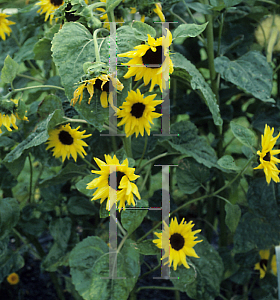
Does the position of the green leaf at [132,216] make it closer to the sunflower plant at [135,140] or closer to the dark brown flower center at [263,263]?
the sunflower plant at [135,140]

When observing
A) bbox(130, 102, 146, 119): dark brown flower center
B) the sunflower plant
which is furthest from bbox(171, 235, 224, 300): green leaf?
bbox(130, 102, 146, 119): dark brown flower center

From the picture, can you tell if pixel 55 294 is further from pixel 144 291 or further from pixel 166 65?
pixel 166 65

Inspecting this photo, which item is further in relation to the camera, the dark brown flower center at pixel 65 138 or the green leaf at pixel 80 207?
the green leaf at pixel 80 207

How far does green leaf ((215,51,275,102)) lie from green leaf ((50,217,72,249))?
0.47 m

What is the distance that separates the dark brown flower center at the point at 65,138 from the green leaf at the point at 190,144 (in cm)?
17

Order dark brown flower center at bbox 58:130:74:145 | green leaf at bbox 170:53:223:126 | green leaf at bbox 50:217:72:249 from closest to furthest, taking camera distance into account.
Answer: green leaf at bbox 170:53:223:126 → dark brown flower center at bbox 58:130:74:145 → green leaf at bbox 50:217:72:249

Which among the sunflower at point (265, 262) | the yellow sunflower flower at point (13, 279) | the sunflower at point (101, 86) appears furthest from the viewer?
the yellow sunflower flower at point (13, 279)

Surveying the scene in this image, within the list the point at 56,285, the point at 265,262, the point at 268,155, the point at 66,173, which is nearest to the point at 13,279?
the point at 56,285

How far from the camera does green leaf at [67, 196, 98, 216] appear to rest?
0.78 m

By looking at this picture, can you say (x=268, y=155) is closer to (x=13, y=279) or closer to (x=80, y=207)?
(x=80, y=207)

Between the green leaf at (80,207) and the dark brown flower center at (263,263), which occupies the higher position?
the green leaf at (80,207)

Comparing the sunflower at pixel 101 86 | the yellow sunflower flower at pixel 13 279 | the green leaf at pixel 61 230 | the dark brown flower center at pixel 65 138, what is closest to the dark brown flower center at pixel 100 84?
the sunflower at pixel 101 86

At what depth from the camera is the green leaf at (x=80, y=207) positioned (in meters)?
0.78

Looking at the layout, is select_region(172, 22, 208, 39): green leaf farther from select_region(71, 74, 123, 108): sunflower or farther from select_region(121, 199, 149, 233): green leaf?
select_region(121, 199, 149, 233): green leaf
